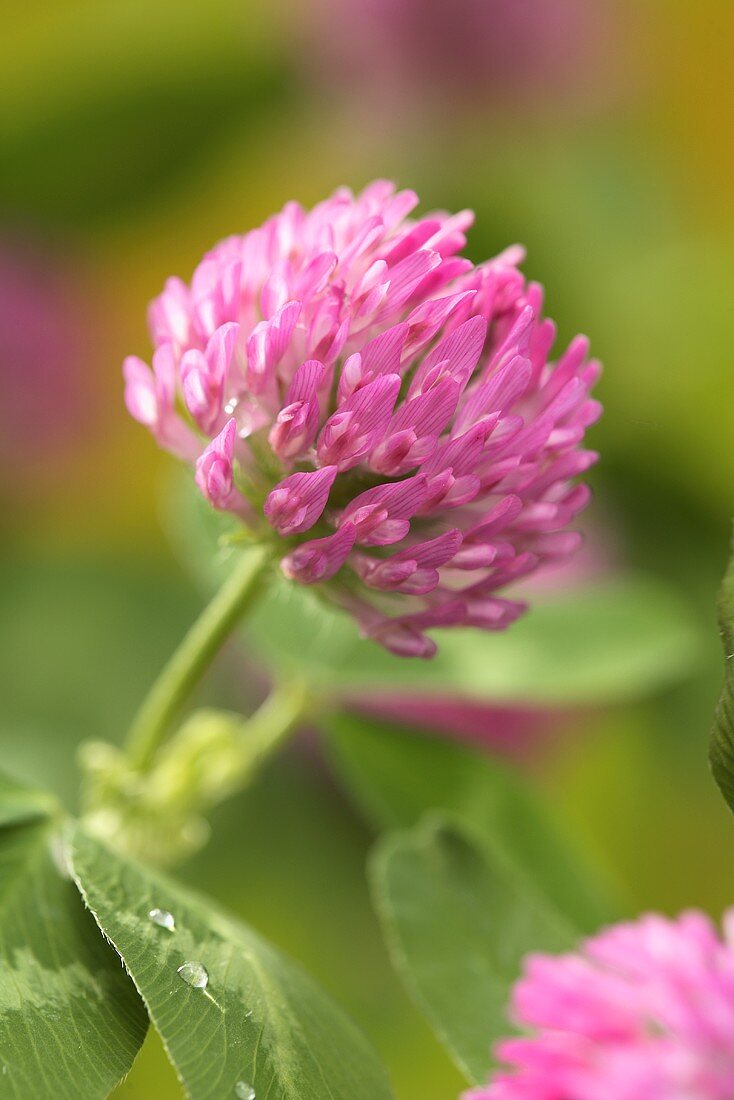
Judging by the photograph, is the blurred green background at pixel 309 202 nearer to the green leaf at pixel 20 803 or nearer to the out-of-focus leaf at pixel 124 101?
the out-of-focus leaf at pixel 124 101

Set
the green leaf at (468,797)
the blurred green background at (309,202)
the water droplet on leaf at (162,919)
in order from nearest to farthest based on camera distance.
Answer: the water droplet on leaf at (162,919), the green leaf at (468,797), the blurred green background at (309,202)

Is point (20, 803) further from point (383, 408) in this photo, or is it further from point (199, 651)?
point (383, 408)

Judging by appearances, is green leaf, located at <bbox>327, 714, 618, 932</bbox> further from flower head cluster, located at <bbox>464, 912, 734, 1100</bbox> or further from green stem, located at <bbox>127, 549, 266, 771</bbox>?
flower head cluster, located at <bbox>464, 912, 734, 1100</bbox>

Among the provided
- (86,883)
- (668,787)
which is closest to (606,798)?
(668,787)

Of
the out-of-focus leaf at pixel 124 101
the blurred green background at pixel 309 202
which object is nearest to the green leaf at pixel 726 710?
the blurred green background at pixel 309 202

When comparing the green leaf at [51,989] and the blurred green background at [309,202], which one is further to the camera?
the blurred green background at [309,202]

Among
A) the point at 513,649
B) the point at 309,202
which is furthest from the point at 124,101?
the point at 513,649
